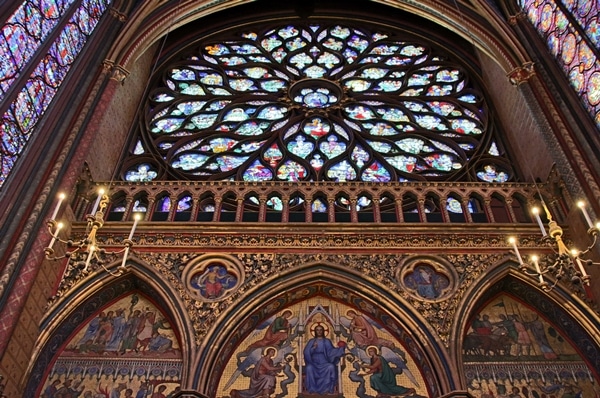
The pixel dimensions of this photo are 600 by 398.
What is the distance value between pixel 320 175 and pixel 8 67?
5564 mm

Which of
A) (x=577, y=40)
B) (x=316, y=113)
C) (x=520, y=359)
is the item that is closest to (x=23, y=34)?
(x=316, y=113)

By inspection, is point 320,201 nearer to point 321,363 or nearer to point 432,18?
point 321,363

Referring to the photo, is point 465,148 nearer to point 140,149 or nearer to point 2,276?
point 140,149

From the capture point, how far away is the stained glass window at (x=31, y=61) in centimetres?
840

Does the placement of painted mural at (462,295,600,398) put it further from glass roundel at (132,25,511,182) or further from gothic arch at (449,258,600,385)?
glass roundel at (132,25,511,182)

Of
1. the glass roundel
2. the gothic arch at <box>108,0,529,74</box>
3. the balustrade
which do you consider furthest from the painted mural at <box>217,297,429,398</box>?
the gothic arch at <box>108,0,529,74</box>

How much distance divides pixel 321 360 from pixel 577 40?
667 centimetres

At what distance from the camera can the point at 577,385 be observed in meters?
8.35

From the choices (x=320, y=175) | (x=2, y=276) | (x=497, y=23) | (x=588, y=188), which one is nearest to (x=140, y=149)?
(x=320, y=175)

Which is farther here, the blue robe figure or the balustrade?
the balustrade

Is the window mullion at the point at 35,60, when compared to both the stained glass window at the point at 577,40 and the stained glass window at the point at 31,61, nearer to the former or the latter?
the stained glass window at the point at 31,61

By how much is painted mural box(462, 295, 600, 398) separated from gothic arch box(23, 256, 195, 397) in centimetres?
379

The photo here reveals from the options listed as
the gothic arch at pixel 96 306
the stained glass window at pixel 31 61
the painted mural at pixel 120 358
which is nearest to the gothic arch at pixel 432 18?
the stained glass window at pixel 31 61

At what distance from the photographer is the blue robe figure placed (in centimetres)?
833
